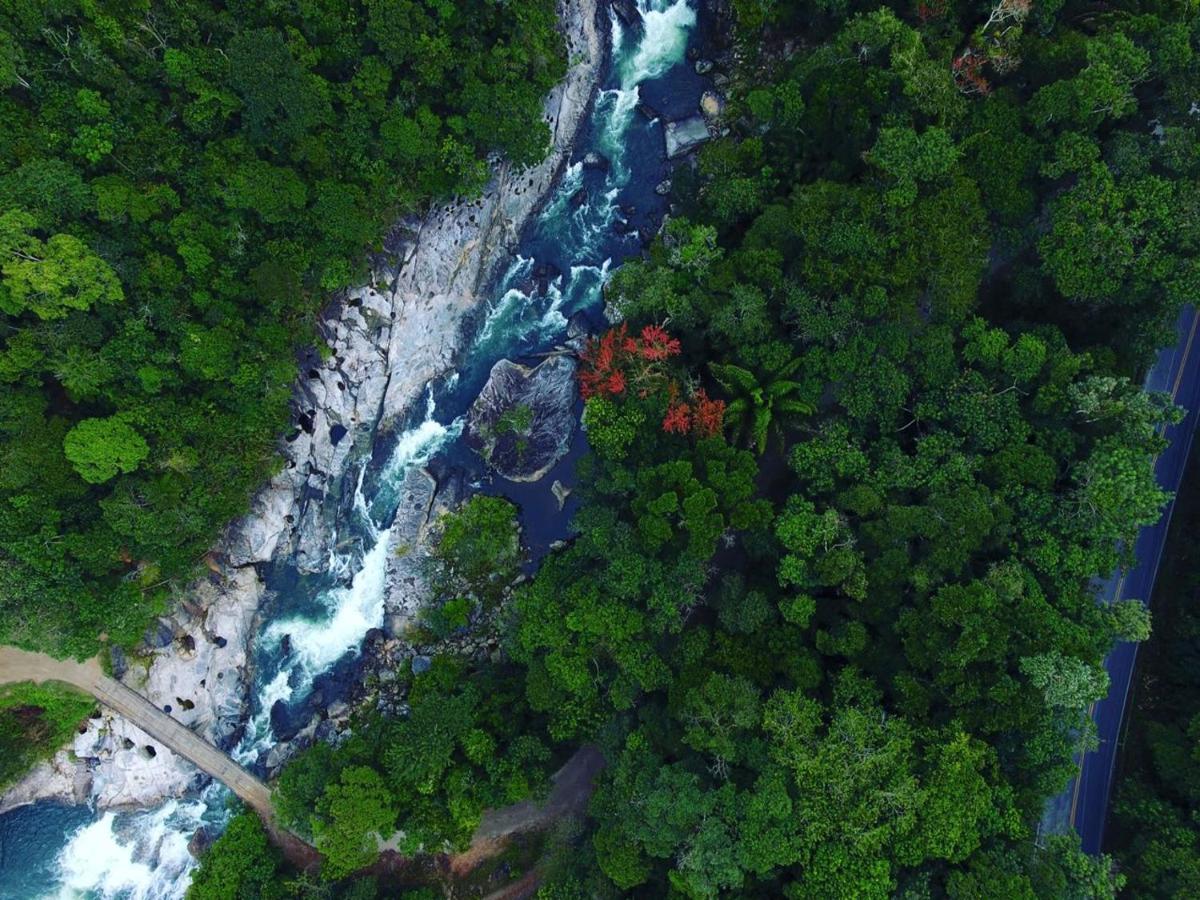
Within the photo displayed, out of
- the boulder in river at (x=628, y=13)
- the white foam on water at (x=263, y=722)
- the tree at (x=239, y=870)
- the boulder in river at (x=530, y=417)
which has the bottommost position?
the tree at (x=239, y=870)

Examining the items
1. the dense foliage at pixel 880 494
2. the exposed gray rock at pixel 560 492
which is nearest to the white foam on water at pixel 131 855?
the dense foliage at pixel 880 494

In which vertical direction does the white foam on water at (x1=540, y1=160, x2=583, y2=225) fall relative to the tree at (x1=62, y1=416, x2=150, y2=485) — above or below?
below

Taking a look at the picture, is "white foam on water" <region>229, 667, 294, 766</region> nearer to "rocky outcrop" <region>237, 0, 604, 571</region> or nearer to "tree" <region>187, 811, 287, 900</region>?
"tree" <region>187, 811, 287, 900</region>

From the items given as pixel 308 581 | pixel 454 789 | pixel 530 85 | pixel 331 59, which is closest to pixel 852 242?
pixel 530 85

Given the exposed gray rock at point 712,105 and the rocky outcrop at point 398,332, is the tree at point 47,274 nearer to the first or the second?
the rocky outcrop at point 398,332

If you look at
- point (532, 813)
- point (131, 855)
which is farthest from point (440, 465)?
point (131, 855)

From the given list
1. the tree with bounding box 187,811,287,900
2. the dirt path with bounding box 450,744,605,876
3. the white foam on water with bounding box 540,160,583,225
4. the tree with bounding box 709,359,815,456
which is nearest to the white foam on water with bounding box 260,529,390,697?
the tree with bounding box 187,811,287,900
